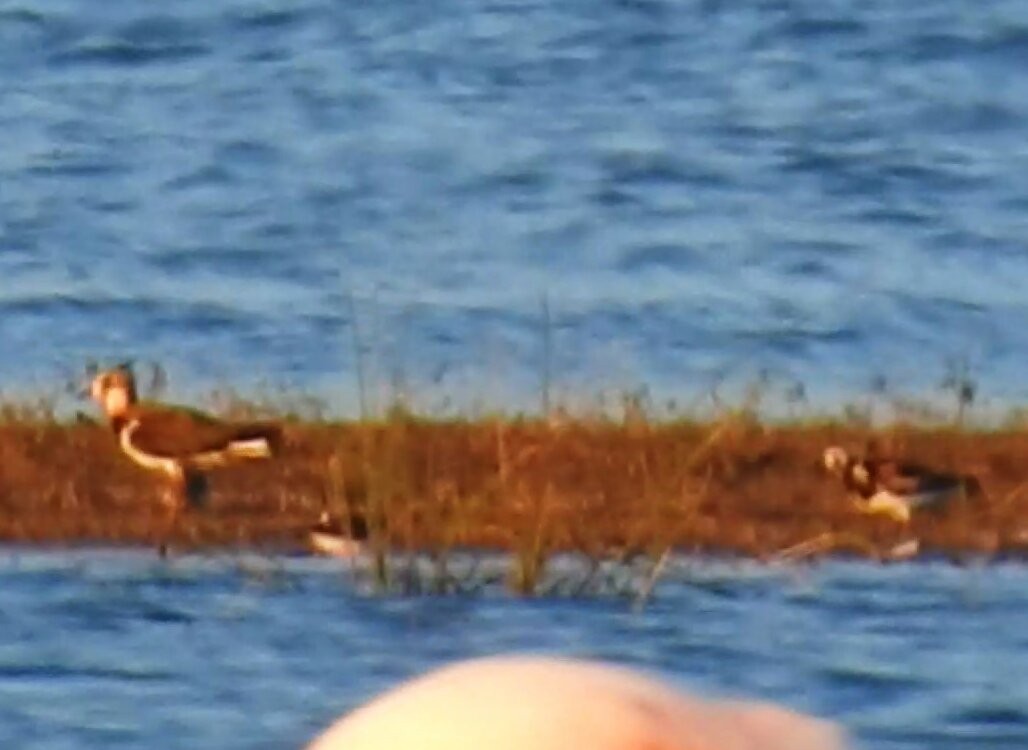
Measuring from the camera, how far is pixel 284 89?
39.8 feet

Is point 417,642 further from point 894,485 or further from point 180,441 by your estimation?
point 180,441

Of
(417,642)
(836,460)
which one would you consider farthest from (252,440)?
(417,642)

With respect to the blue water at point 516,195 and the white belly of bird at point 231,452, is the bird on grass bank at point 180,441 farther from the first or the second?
the blue water at point 516,195

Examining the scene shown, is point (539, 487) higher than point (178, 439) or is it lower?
lower

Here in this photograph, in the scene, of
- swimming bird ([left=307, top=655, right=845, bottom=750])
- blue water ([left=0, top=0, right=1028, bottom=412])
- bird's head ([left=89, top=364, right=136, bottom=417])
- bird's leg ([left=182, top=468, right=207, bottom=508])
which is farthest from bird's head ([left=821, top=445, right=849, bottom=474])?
swimming bird ([left=307, top=655, right=845, bottom=750])

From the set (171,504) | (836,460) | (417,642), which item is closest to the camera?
(417,642)

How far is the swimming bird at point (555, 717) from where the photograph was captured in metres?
1.17

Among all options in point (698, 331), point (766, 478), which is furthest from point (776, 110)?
point (766, 478)

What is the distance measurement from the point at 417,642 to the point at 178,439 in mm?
2081

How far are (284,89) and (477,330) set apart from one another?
8.17ft

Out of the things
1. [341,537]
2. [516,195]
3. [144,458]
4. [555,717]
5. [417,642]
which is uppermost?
[516,195]

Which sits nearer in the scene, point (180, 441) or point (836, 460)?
point (836, 460)

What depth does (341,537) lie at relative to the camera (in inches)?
313

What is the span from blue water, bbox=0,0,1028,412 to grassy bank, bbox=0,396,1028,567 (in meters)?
0.22
